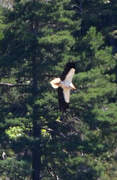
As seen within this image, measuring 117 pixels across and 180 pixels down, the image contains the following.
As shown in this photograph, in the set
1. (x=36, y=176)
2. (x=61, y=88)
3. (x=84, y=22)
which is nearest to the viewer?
(x=61, y=88)

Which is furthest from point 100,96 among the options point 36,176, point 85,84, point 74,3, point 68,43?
point 74,3

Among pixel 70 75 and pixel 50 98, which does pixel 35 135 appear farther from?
pixel 70 75

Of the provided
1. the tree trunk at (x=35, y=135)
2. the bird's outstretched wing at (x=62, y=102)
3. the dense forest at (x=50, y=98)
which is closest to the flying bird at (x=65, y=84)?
the bird's outstretched wing at (x=62, y=102)

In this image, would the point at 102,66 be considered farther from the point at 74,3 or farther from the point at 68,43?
the point at 74,3

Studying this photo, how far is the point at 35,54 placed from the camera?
110 ft

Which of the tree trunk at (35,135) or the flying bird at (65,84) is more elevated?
the flying bird at (65,84)

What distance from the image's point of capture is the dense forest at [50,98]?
3294cm

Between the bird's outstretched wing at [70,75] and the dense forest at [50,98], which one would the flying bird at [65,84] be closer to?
the bird's outstretched wing at [70,75]

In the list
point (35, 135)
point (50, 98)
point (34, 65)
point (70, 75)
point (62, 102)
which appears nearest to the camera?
point (70, 75)

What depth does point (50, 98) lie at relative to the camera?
32.1m

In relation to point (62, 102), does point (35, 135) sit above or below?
below

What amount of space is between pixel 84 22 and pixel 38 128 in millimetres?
8983

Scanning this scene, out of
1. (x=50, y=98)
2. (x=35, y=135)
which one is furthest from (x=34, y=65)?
(x=35, y=135)

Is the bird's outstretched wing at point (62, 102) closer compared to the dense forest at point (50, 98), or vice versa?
the bird's outstretched wing at point (62, 102)
